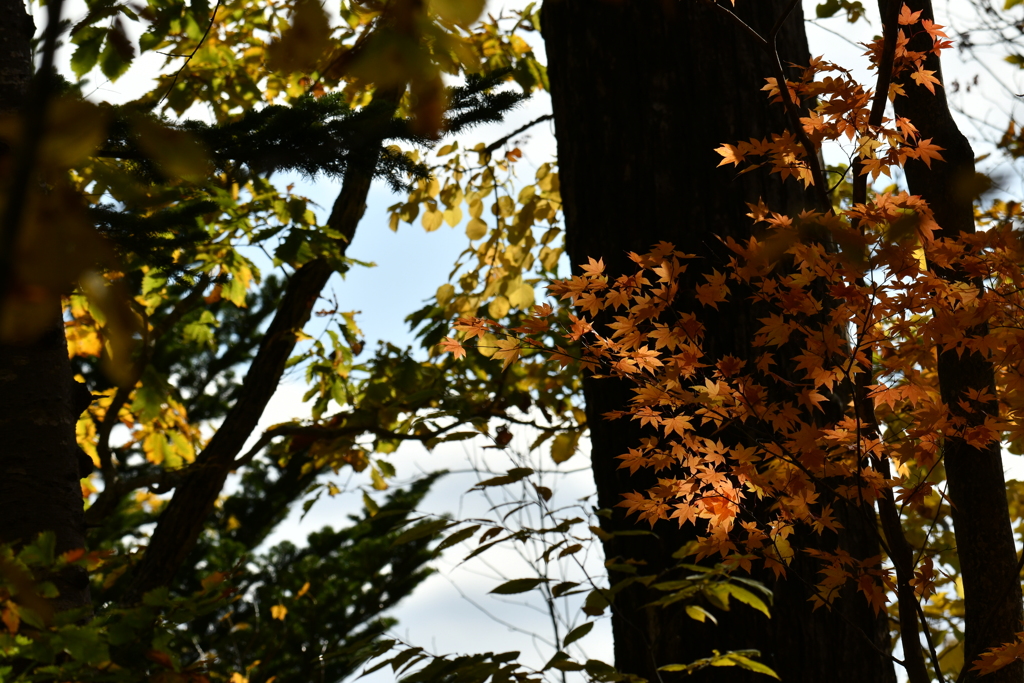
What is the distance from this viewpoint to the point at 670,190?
242 centimetres

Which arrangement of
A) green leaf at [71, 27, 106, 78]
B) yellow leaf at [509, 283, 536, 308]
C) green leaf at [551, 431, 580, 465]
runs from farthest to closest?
yellow leaf at [509, 283, 536, 308], green leaf at [551, 431, 580, 465], green leaf at [71, 27, 106, 78]

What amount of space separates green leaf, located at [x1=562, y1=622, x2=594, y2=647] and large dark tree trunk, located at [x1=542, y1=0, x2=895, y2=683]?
1.34 feet

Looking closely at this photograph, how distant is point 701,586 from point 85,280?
153 cm

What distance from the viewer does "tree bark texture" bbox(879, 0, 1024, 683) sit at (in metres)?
1.91

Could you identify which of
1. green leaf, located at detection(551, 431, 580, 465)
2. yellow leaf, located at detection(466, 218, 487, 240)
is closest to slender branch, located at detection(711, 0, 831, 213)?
green leaf, located at detection(551, 431, 580, 465)

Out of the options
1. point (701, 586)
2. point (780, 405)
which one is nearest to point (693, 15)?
point (780, 405)

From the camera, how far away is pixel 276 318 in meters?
4.22

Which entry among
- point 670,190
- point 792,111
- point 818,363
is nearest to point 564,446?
point 670,190

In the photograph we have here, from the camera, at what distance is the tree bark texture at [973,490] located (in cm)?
191

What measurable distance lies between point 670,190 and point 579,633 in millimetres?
1300

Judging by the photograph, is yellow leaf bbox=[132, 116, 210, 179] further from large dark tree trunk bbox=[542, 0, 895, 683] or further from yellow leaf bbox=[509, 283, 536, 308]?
yellow leaf bbox=[509, 283, 536, 308]

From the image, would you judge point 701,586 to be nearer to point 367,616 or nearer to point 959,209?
point 959,209

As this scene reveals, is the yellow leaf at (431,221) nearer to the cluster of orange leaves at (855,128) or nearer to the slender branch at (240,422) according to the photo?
the slender branch at (240,422)

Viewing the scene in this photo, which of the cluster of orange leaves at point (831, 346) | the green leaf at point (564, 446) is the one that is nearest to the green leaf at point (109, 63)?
Answer: the cluster of orange leaves at point (831, 346)
